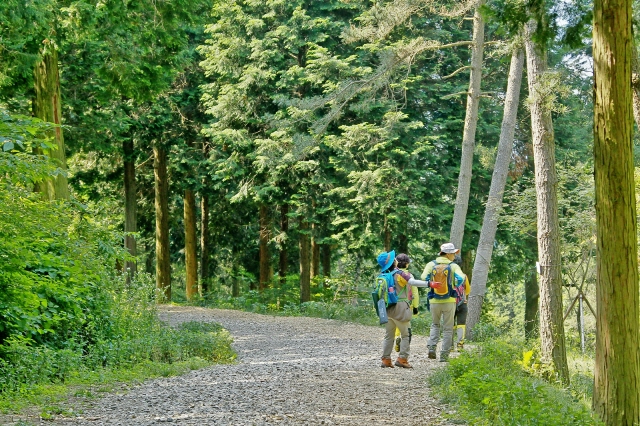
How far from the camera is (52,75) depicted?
54.6 ft

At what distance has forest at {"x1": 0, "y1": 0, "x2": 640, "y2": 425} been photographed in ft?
27.9

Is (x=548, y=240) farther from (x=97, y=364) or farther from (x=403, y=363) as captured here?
(x=97, y=364)

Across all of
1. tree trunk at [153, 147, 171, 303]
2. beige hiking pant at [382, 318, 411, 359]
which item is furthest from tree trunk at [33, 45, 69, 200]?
tree trunk at [153, 147, 171, 303]

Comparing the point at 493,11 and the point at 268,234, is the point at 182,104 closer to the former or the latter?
the point at 268,234

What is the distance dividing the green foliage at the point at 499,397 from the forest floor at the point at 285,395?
282 mm

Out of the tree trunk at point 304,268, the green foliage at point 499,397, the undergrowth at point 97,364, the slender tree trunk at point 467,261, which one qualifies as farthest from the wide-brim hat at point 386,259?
the slender tree trunk at point 467,261

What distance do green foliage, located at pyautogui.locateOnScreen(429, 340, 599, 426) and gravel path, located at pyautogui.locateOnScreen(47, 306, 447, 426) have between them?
30cm

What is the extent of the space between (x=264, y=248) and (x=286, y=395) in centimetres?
2080

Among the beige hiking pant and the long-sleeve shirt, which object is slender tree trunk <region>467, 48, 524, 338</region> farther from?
the beige hiking pant

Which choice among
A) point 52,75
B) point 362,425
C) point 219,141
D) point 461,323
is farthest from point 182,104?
point 362,425

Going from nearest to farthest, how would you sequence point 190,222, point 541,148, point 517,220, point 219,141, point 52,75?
1. point 541,148
2. point 52,75
3. point 517,220
4. point 219,141
5. point 190,222

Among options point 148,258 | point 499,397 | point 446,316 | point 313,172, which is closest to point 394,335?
point 446,316

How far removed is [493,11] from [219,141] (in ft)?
60.5

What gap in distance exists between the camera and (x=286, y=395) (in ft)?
30.8
